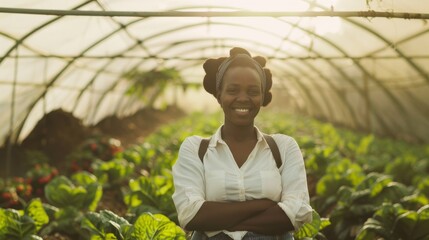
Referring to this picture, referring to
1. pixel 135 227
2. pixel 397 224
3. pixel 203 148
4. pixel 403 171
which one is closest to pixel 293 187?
pixel 203 148

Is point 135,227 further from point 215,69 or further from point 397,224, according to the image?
point 397,224

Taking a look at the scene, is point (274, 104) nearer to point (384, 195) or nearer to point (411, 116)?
point (411, 116)

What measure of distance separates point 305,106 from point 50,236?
23.3 m

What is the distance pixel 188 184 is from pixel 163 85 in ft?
48.6

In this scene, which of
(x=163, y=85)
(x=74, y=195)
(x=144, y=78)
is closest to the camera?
(x=74, y=195)

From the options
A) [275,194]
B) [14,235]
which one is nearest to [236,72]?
[275,194]

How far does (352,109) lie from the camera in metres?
17.3

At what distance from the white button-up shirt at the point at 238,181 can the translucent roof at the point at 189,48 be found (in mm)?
1601

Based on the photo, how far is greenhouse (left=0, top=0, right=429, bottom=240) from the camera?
4219 millimetres

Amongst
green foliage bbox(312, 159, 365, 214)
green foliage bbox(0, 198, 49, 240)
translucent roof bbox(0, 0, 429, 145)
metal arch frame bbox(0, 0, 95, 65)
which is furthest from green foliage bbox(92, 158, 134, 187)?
green foliage bbox(0, 198, 49, 240)

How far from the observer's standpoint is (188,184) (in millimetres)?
2604

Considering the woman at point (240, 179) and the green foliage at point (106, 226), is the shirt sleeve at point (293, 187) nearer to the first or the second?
the woman at point (240, 179)

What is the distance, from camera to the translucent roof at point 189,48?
7.95m

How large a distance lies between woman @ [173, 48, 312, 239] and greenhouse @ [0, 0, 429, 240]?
69 centimetres
